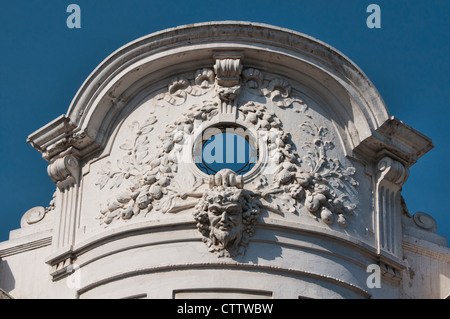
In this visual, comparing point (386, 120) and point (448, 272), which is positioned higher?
point (386, 120)

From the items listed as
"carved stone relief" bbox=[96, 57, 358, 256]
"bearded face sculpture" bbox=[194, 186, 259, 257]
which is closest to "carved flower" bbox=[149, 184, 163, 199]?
"carved stone relief" bbox=[96, 57, 358, 256]

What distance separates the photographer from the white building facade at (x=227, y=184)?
2733 cm

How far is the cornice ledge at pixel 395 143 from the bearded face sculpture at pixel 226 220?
8.57ft

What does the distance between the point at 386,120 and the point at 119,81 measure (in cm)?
445

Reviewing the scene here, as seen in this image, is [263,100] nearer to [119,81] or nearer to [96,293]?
[119,81]

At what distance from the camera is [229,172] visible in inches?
1089

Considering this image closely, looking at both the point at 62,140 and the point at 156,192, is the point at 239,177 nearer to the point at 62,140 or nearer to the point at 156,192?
the point at 156,192

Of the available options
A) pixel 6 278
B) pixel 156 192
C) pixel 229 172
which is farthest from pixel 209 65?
pixel 6 278

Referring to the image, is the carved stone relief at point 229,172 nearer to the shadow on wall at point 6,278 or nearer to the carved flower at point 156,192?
the carved flower at point 156,192

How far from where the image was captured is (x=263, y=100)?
94.8ft

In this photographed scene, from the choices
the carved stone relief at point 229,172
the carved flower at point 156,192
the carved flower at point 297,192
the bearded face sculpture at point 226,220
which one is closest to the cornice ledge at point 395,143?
the carved stone relief at point 229,172

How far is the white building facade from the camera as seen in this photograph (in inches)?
1076
